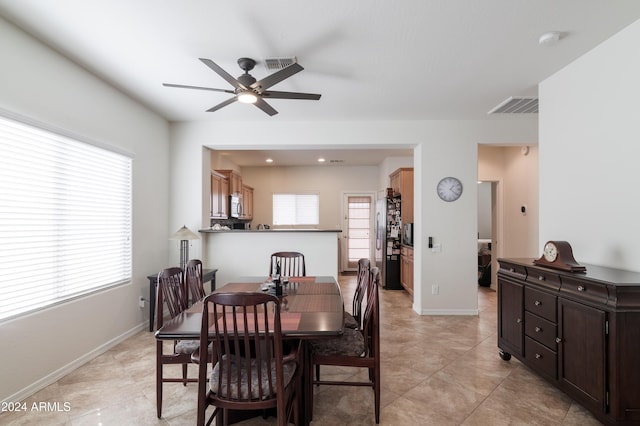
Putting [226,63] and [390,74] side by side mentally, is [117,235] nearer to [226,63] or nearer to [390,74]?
[226,63]

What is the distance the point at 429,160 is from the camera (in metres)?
4.20

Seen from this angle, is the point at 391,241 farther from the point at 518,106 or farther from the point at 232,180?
the point at 232,180

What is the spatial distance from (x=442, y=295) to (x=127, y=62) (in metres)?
4.50

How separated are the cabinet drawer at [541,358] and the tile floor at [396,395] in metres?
0.17

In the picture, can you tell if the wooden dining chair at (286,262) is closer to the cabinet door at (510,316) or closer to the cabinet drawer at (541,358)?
the cabinet door at (510,316)

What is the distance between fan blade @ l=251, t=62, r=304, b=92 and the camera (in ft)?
6.97

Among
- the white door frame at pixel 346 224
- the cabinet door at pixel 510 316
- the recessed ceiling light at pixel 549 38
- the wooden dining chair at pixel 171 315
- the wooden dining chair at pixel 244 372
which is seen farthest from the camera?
the white door frame at pixel 346 224

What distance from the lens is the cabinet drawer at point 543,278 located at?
87.4 inches

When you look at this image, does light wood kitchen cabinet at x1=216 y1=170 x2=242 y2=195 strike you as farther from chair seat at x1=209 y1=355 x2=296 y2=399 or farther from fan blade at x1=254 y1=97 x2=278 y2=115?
chair seat at x1=209 y1=355 x2=296 y2=399

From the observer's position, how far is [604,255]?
2.36 m

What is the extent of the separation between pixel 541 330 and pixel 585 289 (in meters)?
0.58

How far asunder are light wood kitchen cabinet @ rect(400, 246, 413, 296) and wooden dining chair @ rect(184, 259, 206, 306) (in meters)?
3.52

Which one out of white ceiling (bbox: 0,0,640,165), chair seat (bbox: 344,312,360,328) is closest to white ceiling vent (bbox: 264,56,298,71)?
white ceiling (bbox: 0,0,640,165)

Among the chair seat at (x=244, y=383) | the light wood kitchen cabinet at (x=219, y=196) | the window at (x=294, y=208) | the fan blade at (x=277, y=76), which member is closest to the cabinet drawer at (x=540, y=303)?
the chair seat at (x=244, y=383)
